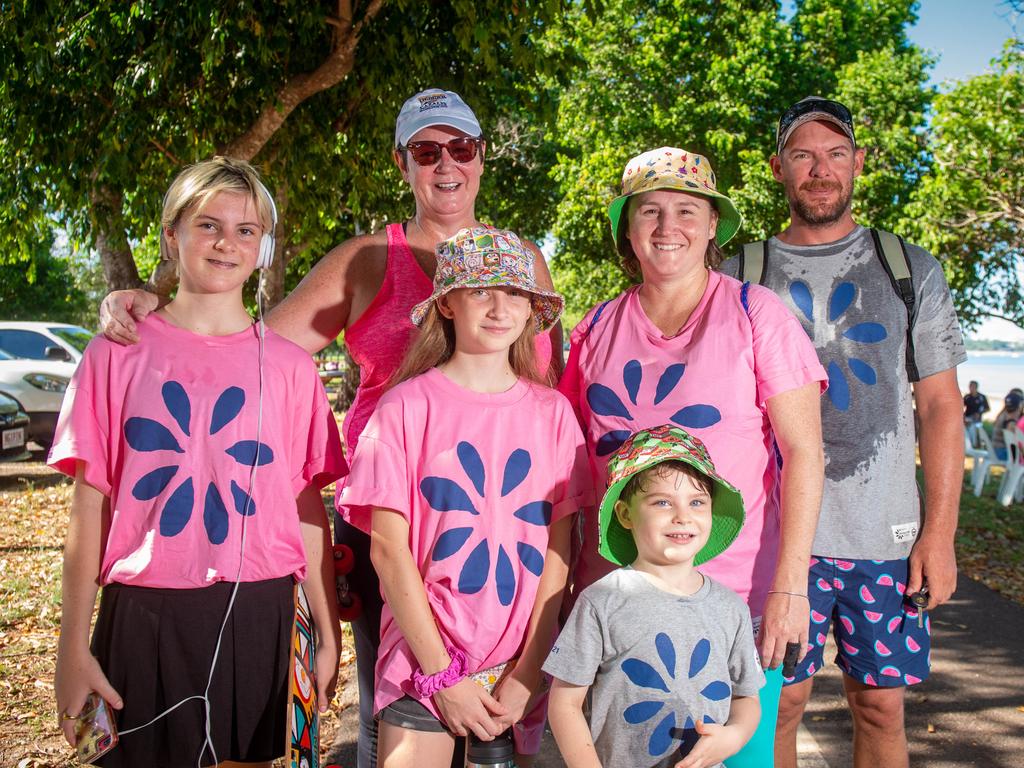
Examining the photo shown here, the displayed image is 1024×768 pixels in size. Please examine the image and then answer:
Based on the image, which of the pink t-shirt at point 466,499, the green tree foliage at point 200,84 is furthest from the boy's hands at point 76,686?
the green tree foliage at point 200,84

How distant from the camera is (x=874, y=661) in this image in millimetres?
3031

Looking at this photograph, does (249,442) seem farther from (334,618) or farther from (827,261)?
(827,261)

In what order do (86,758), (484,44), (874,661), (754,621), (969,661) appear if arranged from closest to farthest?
(86,758) < (754,621) < (874,661) < (969,661) < (484,44)

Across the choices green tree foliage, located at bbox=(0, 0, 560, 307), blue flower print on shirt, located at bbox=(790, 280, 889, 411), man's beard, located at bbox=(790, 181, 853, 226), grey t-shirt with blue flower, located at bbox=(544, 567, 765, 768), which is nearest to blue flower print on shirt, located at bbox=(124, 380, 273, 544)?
grey t-shirt with blue flower, located at bbox=(544, 567, 765, 768)

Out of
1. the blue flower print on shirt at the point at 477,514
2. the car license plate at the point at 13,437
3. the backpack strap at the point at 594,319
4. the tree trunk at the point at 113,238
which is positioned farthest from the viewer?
the car license plate at the point at 13,437

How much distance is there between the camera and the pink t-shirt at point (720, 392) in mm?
2455

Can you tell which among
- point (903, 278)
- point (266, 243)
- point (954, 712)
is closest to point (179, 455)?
point (266, 243)

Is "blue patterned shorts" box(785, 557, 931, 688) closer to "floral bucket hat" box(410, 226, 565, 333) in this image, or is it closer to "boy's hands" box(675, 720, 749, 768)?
"boy's hands" box(675, 720, 749, 768)

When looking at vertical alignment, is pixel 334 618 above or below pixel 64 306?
below

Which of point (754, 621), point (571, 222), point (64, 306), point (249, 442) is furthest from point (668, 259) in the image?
point (64, 306)

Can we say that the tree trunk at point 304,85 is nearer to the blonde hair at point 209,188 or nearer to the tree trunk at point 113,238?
the tree trunk at point 113,238

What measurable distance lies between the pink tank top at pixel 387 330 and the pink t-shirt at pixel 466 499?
0.38 m

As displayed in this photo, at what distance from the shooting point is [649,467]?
7.49 ft

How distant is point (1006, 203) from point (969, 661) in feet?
31.0
